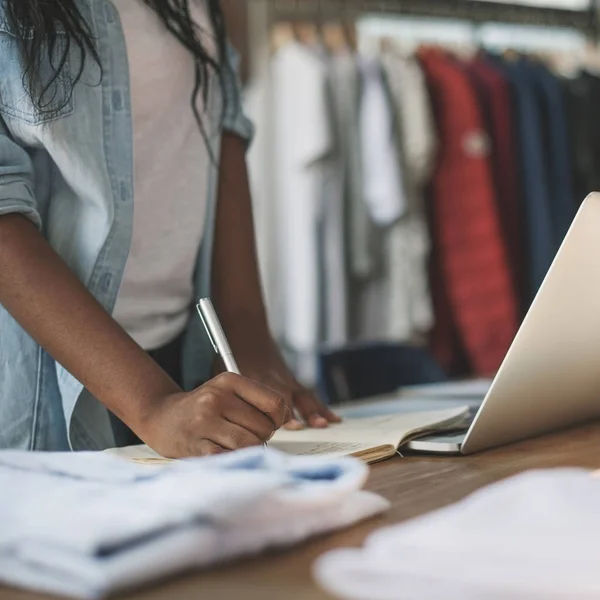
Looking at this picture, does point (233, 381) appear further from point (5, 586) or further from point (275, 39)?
point (275, 39)

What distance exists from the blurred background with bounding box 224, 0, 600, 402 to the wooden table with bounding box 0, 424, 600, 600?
1649 millimetres

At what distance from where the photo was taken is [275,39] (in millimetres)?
2725

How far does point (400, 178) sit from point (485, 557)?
2225 millimetres

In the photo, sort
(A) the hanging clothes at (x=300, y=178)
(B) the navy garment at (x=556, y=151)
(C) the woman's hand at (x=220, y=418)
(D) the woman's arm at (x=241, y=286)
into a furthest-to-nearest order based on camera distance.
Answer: (B) the navy garment at (x=556, y=151), (A) the hanging clothes at (x=300, y=178), (D) the woman's arm at (x=241, y=286), (C) the woman's hand at (x=220, y=418)

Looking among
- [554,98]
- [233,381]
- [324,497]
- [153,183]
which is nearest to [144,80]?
[153,183]

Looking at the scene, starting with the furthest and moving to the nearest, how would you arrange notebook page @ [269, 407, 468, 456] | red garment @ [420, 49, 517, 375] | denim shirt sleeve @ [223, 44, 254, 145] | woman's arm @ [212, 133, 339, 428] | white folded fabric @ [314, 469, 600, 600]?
red garment @ [420, 49, 517, 375]
denim shirt sleeve @ [223, 44, 254, 145]
woman's arm @ [212, 133, 339, 428]
notebook page @ [269, 407, 468, 456]
white folded fabric @ [314, 469, 600, 600]

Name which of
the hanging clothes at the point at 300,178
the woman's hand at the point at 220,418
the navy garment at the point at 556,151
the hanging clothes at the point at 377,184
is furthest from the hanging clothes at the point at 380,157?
the woman's hand at the point at 220,418

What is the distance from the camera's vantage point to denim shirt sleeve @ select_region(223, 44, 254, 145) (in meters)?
1.23

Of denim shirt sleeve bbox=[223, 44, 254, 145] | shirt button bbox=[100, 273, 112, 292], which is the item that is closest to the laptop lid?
shirt button bbox=[100, 273, 112, 292]

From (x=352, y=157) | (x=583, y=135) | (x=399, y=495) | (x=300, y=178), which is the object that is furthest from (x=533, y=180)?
(x=399, y=495)

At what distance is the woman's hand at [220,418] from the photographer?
0.75 m

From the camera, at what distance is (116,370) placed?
83cm

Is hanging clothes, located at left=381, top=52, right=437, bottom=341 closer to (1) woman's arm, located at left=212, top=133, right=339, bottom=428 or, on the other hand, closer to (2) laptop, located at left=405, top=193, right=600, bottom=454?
(1) woman's arm, located at left=212, top=133, right=339, bottom=428

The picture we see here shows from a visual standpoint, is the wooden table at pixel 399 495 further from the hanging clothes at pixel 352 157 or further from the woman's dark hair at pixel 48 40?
the hanging clothes at pixel 352 157
